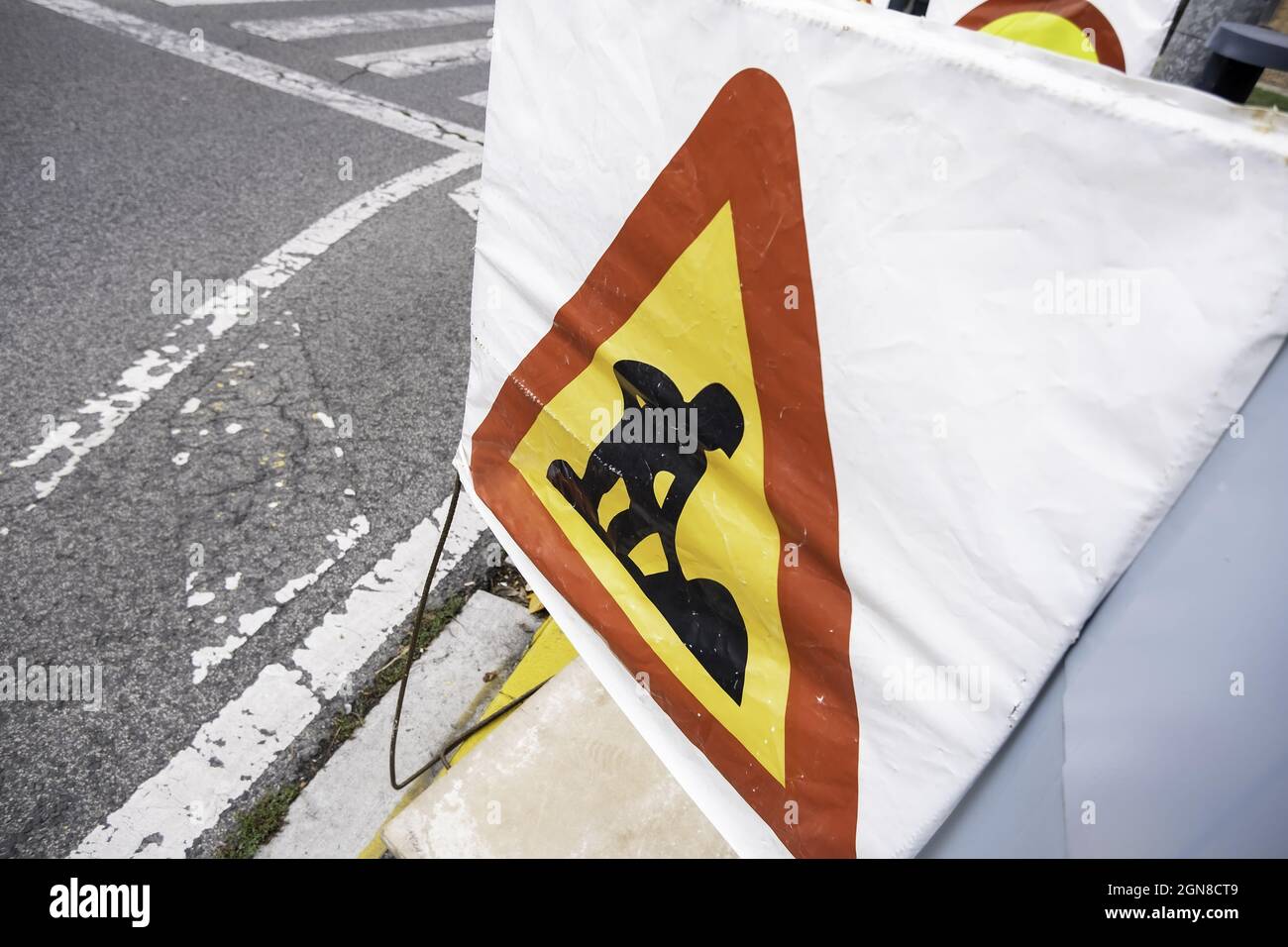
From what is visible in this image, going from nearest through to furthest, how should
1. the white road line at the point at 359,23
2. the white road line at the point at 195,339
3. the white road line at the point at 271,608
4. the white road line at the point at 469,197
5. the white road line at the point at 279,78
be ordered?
1. the white road line at the point at 271,608
2. the white road line at the point at 195,339
3. the white road line at the point at 469,197
4. the white road line at the point at 279,78
5. the white road line at the point at 359,23

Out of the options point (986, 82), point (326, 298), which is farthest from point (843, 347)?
point (326, 298)

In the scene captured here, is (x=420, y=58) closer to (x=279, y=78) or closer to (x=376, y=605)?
(x=279, y=78)

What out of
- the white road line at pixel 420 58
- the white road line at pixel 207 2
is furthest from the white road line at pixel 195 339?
the white road line at pixel 207 2

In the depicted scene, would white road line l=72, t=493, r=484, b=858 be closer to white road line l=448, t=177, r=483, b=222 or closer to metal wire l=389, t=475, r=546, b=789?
metal wire l=389, t=475, r=546, b=789

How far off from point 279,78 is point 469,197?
2.29 m

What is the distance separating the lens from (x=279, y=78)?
20.0 ft

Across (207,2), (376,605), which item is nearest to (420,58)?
(207,2)

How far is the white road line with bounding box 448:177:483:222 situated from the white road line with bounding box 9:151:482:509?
0.19 metres

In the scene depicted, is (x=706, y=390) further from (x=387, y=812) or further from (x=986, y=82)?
(x=387, y=812)

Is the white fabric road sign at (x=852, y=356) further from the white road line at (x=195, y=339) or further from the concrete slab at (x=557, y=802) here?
the white road line at (x=195, y=339)

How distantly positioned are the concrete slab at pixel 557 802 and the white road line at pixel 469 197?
3589 millimetres

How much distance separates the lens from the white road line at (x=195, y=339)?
2965 mm

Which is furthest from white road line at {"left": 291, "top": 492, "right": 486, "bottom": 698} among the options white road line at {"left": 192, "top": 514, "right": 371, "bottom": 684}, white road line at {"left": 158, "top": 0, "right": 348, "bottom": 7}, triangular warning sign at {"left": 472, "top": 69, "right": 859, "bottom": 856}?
white road line at {"left": 158, "top": 0, "right": 348, "bottom": 7}

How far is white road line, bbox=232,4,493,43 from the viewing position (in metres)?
6.91
